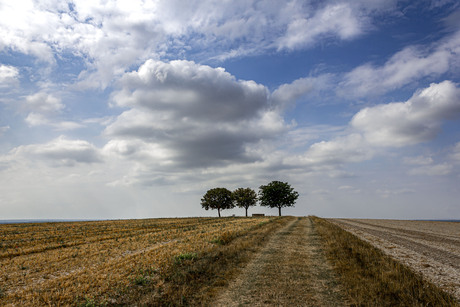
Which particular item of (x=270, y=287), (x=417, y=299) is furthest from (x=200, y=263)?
(x=417, y=299)

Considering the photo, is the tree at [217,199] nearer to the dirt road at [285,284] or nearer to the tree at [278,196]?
the tree at [278,196]

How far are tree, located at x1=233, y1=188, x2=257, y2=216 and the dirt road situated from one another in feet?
332

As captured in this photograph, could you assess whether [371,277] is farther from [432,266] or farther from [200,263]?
[200,263]

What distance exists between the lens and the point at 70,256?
1817 centimetres

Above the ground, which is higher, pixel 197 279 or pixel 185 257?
pixel 185 257

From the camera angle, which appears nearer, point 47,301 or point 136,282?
point 47,301

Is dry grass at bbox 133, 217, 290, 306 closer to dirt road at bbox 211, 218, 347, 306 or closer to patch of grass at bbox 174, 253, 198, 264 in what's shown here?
patch of grass at bbox 174, 253, 198, 264

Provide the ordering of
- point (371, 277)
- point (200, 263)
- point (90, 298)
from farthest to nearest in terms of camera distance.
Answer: point (200, 263), point (371, 277), point (90, 298)

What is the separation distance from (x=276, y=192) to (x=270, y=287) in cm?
9850

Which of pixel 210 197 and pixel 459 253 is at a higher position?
pixel 210 197

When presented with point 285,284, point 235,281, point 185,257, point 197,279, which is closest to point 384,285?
point 285,284

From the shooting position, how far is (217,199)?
368 feet

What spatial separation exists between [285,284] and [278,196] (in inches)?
3852

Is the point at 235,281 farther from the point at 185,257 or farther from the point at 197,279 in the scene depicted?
the point at 185,257
